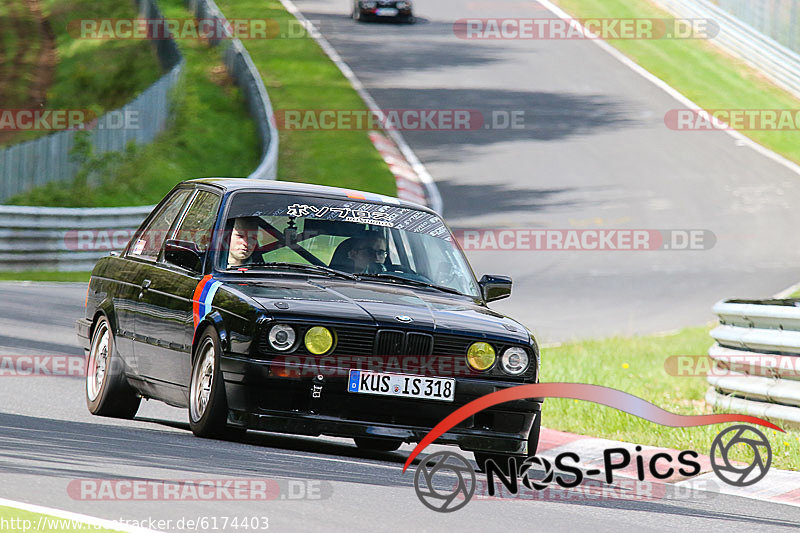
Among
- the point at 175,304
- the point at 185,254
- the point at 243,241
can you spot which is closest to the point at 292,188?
the point at 243,241

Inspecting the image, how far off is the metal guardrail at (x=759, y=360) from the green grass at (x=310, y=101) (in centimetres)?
1609

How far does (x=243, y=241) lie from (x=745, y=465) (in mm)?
3482

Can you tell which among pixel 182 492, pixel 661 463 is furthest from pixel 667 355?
pixel 182 492

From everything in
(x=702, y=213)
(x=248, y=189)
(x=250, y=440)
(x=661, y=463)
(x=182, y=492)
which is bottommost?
(x=702, y=213)

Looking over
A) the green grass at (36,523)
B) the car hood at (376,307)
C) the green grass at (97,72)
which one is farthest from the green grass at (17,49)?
the green grass at (36,523)

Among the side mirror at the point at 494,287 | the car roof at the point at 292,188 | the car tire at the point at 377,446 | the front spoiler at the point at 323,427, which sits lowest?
the car tire at the point at 377,446

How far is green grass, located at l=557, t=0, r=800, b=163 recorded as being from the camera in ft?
118

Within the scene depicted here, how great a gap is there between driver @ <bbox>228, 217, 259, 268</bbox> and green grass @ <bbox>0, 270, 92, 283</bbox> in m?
11.4

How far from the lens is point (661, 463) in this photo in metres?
9.05

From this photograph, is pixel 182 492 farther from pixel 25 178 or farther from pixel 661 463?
pixel 25 178

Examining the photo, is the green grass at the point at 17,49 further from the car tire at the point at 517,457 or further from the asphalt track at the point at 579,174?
the car tire at the point at 517,457

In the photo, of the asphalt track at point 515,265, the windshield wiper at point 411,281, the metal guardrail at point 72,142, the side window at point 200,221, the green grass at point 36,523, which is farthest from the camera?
the metal guardrail at point 72,142

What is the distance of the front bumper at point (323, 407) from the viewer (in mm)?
7457

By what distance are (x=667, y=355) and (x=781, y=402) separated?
16.9 ft
